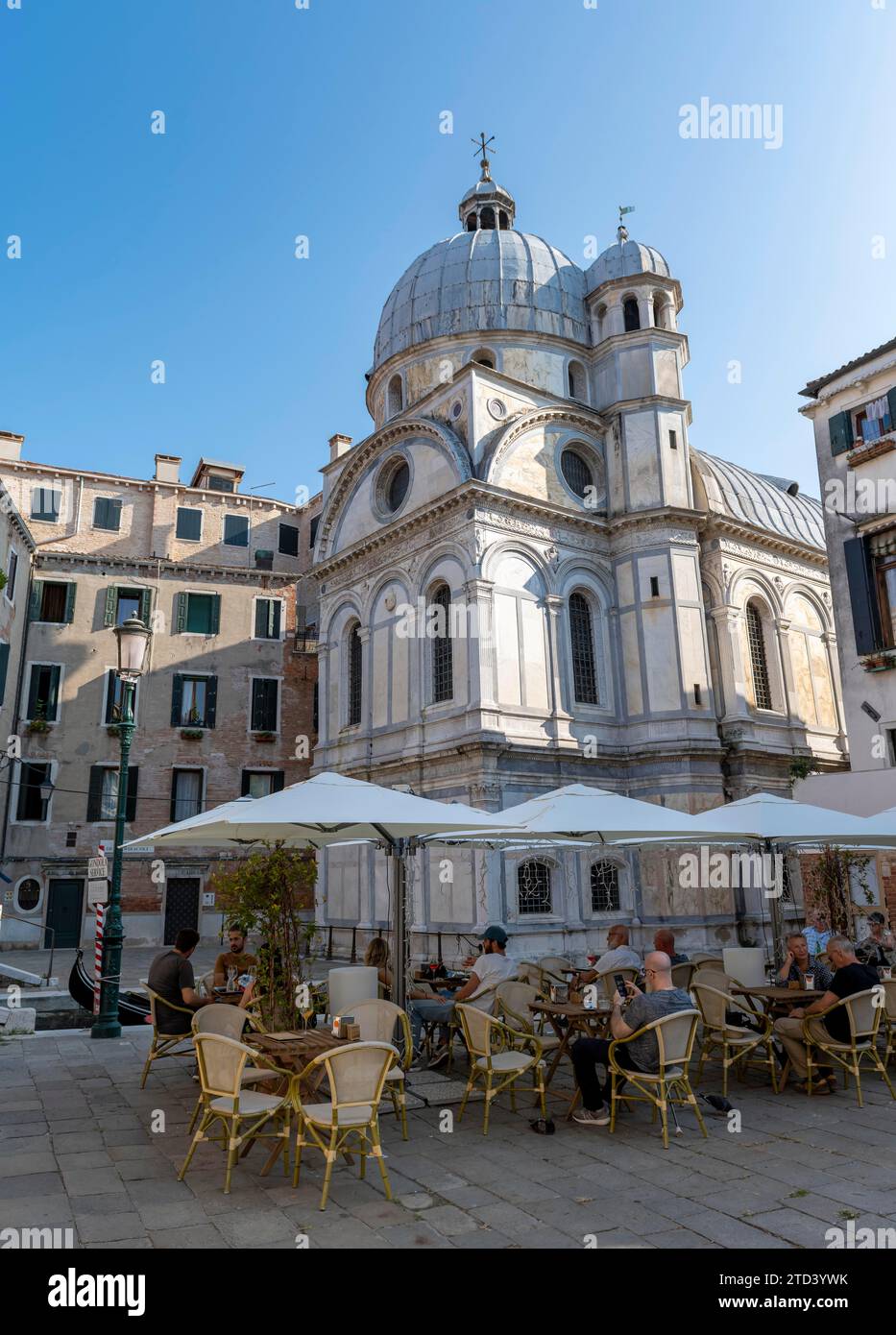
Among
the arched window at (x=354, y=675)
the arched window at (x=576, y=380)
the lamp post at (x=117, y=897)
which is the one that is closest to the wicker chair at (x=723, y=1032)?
the lamp post at (x=117, y=897)

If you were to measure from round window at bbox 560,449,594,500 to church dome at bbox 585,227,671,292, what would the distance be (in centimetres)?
631

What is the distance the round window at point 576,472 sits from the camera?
23.8 meters

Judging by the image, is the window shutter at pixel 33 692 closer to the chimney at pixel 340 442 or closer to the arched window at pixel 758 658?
the chimney at pixel 340 442

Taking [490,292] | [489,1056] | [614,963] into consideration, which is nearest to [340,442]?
[490,292]

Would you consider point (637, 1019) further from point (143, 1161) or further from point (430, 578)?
point (430, 578)

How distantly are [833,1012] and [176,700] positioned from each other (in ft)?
79.0

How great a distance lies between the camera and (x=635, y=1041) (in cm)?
709

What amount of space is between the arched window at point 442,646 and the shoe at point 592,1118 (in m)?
14.3

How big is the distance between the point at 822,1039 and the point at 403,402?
74.6 feet

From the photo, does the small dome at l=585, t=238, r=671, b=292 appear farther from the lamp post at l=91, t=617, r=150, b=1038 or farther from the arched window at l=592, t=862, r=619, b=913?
the lamp post at l=91, t=617, r=150, b=1038

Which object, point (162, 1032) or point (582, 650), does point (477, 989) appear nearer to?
point (162, 1032)

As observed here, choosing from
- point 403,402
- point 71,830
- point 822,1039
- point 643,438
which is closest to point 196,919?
point 71,830

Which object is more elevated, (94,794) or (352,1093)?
(94,794)

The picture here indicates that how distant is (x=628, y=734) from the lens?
22.2 meters
